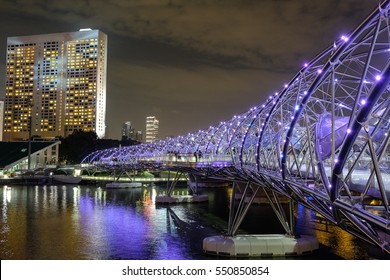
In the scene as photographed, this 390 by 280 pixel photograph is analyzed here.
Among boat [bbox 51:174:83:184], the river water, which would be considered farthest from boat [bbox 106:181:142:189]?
the river water

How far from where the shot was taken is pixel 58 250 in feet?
147

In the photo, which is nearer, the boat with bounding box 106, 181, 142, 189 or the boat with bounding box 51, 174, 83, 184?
the boat with bounding box 106, 181, 142, 189

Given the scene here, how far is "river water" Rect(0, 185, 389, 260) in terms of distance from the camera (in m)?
43.2

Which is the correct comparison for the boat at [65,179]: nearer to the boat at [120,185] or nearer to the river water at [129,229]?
the boat at [120,185]

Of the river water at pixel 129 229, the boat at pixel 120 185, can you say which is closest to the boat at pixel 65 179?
the boat at pixel 120 185

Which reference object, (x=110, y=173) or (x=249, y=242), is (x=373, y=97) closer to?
(x=249, y=242)

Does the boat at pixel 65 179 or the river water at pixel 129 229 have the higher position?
the boat at pixel 65 179

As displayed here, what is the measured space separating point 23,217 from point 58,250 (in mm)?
24460

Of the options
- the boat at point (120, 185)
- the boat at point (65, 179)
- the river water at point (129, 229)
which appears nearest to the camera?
the river water at point (129, 229)

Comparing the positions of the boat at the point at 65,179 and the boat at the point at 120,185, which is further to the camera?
the boat at the point at 65,179

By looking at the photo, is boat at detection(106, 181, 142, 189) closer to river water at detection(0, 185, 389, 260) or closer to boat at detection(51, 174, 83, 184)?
boat at detection(51, 174, 83, 184)

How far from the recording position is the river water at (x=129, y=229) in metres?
43.2

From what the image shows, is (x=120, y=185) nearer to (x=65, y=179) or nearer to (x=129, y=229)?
(x=65, y=179)

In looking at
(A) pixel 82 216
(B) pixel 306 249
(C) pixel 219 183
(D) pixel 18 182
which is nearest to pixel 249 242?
(B) pixel 306 249
